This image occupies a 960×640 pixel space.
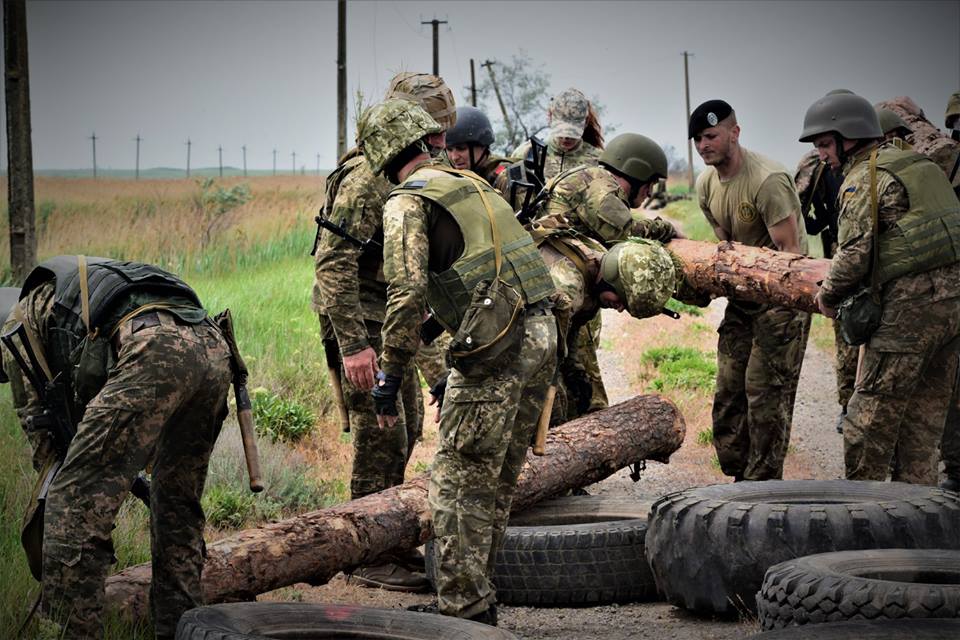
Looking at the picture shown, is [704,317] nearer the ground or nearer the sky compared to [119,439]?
nearer the ground

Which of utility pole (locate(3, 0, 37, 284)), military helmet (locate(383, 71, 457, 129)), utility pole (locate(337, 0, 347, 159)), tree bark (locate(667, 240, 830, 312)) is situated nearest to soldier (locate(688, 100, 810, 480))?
tree bark (locate(667, 240, 830, 312))

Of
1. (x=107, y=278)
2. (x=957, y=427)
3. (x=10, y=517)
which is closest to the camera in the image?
(x=107, y=278)

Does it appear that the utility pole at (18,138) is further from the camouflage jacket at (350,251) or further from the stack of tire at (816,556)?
the stack of tire at (816,556)

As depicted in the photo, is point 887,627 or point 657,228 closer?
point 887,627

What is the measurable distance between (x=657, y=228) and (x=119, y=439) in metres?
4.57

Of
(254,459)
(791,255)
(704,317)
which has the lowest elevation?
(704,317)

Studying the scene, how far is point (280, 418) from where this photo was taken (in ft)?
31.6

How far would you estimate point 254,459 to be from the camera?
4.87 metres

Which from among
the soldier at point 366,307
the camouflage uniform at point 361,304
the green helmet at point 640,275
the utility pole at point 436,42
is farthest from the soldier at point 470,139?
the utility pole at point 436,42

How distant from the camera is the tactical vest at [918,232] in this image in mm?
6641

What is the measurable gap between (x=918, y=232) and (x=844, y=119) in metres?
0.78

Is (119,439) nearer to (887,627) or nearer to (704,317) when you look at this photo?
(887,627)

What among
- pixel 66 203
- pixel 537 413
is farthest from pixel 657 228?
pixel 66 203

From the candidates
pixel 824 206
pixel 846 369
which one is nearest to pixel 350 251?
pixel 824 206
